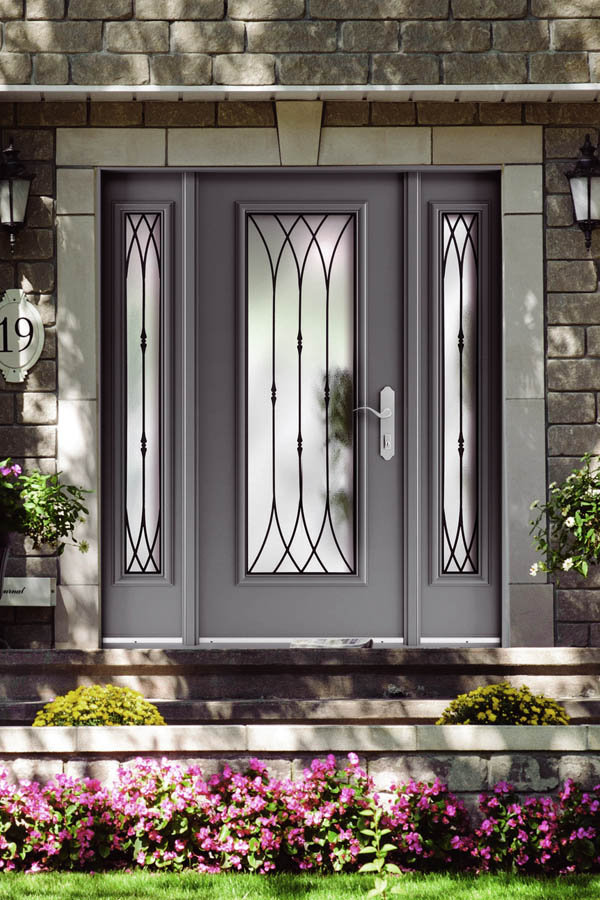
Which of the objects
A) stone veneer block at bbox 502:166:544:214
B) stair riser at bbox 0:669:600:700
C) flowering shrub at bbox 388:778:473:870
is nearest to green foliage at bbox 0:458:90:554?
stair riser at bbox 0:669:600:700

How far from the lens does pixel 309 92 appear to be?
552cm

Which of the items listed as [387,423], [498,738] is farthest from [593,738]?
[387,423]

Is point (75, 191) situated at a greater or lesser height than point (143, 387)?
greater

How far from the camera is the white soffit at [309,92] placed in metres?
5.48

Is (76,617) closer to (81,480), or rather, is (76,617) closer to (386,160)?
(81,480)

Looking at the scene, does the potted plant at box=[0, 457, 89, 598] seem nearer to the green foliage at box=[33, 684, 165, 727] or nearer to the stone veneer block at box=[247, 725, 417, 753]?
the green foliage at box=[33, 684, 165, 727]

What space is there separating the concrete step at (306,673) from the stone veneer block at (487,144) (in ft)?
7.97

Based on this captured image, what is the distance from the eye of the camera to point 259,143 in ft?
18.6

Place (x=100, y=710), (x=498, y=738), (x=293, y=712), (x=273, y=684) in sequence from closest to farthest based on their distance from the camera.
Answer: (x=498, y=738)
(x=100, y=710)
(x=293, y=712)
(x=273, y=684)

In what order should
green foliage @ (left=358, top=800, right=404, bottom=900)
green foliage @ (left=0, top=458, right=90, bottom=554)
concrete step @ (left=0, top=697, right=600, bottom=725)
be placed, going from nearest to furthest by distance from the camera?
green foliage @ (left=358, top=800, right=404, bottom=900)
concrete step @ (left=0, top=697, right=600, bottom=725)
green foliage @ (left=0, top=458, right=90, bottom=554)

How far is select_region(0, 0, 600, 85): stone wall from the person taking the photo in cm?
554

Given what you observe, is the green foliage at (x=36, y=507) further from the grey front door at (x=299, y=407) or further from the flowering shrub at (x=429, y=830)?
the flowering shrub at (x=429, y=830)

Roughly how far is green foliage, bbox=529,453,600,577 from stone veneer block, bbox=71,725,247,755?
1.82m

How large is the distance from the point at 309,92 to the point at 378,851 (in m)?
3.60
